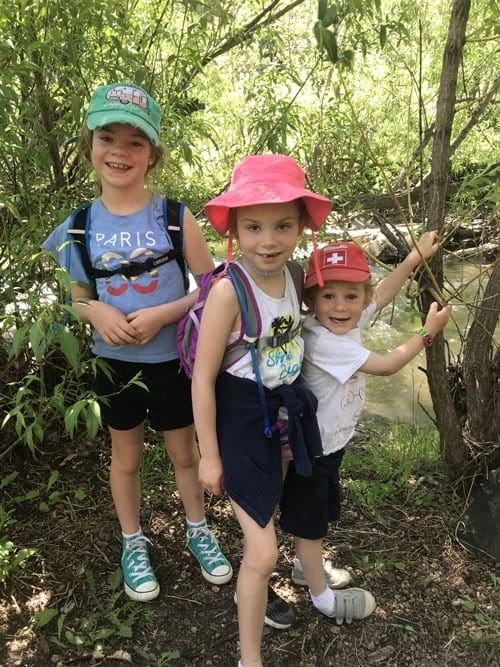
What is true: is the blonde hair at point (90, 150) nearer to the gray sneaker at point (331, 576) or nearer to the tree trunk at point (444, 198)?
the tree trunk at point (444, 198)

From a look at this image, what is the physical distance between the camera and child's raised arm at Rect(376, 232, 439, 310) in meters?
1.95

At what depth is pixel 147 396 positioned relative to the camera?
200cm

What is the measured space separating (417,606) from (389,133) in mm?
4839

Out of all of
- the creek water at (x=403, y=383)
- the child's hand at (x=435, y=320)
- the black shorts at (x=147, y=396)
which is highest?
the child's hand at (x=435, y=320)

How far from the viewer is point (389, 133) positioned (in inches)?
223

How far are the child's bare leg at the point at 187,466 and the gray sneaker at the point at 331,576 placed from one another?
44 cm

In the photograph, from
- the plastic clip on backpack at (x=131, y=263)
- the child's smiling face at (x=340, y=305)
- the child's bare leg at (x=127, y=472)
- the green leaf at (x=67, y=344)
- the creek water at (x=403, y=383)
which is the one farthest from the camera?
the creek water at (x=403, y=383)

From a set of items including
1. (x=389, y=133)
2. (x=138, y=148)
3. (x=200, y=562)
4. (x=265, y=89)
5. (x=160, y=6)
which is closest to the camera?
(x=138, y=148)

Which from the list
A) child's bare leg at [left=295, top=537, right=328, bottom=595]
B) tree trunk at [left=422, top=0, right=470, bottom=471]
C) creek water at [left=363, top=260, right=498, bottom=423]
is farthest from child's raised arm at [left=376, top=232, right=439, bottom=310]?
creek water at [left=363, top=260, right=498, bottom=423]

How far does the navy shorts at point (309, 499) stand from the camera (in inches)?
73.5

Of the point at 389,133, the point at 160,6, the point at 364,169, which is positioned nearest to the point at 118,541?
the point at 160,6

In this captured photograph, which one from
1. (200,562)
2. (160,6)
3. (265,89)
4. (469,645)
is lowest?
(469,645)

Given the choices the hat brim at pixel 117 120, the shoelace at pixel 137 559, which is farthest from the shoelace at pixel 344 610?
the hat brim at pixel 117 120

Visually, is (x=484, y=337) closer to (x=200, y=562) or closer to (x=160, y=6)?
(x=200, y=562)
